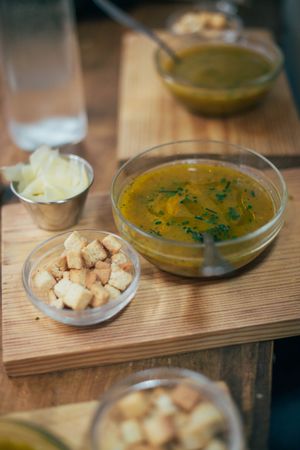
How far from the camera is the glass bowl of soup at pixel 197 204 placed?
1339 mm

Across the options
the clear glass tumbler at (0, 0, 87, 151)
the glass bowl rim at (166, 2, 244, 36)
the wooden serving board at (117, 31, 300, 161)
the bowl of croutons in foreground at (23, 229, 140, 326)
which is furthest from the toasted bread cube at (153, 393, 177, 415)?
the glass bowl rim at (166, 2, 244, 36)

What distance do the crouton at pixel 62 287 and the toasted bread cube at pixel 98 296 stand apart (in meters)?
0.05

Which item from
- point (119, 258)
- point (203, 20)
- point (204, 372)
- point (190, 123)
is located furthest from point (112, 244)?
point (203, 20)

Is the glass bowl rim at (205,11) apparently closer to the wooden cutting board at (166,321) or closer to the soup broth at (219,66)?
the soup broth at (219,66)

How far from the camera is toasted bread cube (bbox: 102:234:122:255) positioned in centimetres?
140

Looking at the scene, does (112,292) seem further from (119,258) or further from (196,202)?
(196,202)

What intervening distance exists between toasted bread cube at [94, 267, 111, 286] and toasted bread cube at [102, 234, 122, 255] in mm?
59

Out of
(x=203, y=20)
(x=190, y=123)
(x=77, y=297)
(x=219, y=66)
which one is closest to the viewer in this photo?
(x=77, y=297)

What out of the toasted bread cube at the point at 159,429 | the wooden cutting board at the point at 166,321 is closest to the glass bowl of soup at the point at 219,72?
the wooden cutting board at the point at 166,321

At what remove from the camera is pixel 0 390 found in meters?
1.27

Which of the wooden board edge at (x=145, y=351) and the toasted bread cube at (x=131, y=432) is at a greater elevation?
the toasted bread cube at (x=131, y=432)

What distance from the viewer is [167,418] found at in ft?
3.39

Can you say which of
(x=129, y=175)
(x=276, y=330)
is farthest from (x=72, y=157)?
(x=276, y=330)

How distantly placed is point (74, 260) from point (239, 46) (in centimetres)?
116
